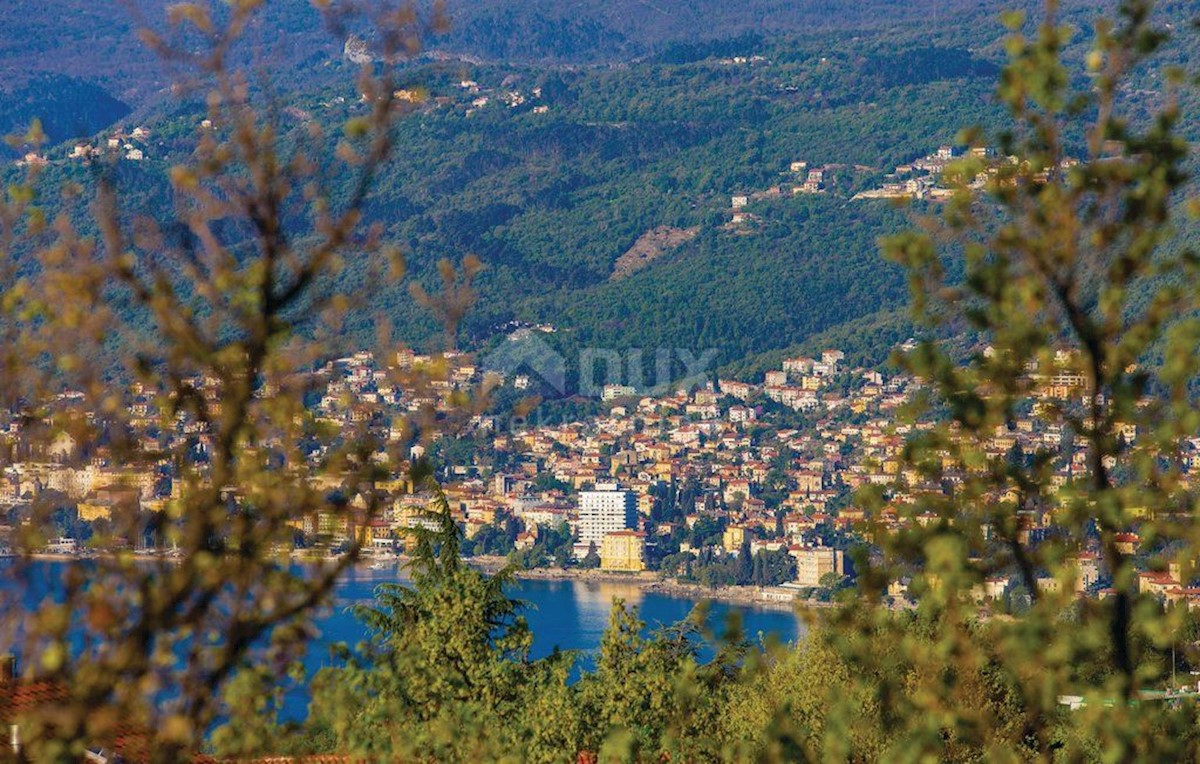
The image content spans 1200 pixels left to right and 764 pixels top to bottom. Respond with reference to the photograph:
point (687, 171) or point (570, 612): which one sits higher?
point (687, 171)

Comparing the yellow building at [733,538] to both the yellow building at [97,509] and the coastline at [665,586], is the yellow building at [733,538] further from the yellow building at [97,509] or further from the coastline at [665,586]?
the yellow building at [97,509]

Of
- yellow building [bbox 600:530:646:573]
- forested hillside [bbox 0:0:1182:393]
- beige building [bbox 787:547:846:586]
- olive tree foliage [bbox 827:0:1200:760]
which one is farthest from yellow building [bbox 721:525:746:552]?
olive tree foliage [bbox 827:0:1200:760]

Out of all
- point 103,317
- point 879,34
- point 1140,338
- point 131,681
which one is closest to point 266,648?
point 131,681

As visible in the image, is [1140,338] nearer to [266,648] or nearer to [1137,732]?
[1137,732]

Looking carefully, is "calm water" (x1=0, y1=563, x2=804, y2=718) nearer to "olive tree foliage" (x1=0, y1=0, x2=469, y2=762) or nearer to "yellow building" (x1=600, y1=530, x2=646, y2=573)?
"yellow building" (x1=600, y1=530, x2=646, y2=573)

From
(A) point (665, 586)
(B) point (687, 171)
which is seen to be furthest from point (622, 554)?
(B) point (687, 171)

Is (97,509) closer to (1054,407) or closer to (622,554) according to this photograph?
(1054,407)
